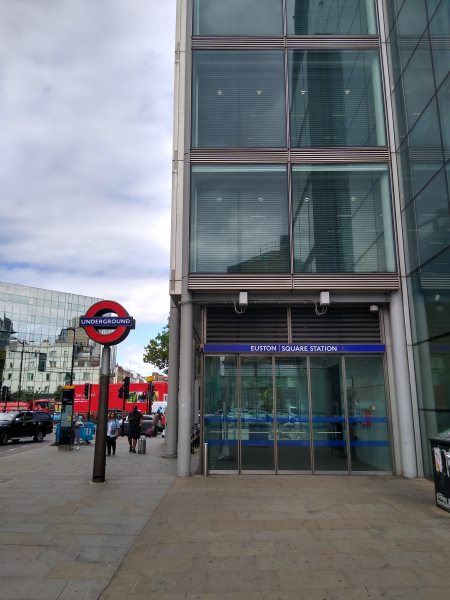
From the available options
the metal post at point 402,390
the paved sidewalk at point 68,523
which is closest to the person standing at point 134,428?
the paved sidewalk at point 68,523

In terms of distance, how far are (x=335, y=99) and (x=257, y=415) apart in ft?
32.1

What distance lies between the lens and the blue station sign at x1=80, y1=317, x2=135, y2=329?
12.7m

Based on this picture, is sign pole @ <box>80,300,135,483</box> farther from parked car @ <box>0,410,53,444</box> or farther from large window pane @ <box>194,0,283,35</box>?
parked car @ <box>0,410,53,444</box>

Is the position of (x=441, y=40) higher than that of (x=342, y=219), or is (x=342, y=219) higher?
(x=441, y=40)

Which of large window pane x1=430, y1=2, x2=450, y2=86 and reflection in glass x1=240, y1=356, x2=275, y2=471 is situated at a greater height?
large window pane x1=430, y1=2, x2=450, y2=86

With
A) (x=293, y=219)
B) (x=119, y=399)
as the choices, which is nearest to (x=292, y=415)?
(x=293, y=219)

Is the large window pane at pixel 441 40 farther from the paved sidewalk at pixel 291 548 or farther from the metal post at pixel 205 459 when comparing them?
the metal post at pixel 205 459

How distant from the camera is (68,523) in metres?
7.84

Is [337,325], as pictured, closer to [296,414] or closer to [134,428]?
[296,414]

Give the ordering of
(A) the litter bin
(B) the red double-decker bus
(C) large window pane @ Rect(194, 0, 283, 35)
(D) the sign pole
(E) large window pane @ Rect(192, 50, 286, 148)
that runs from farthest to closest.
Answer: (B) the red double-decker bus
(C) large window pane @ Rect(194, 0, 283, 35)
(E) large window pane @ Rect(192, 50, 286, 148)
(D) the sign pole
(A) the litter bin

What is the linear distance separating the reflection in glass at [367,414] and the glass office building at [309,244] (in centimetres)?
4

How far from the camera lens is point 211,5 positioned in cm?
1501

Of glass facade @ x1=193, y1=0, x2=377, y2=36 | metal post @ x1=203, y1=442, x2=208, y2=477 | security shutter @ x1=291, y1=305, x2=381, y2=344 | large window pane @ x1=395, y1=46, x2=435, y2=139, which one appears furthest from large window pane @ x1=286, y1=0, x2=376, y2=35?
metal post @ x1=203, y1=442, x2=208, y2=477

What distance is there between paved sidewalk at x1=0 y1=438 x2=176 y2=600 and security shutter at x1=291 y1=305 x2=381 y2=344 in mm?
5461
